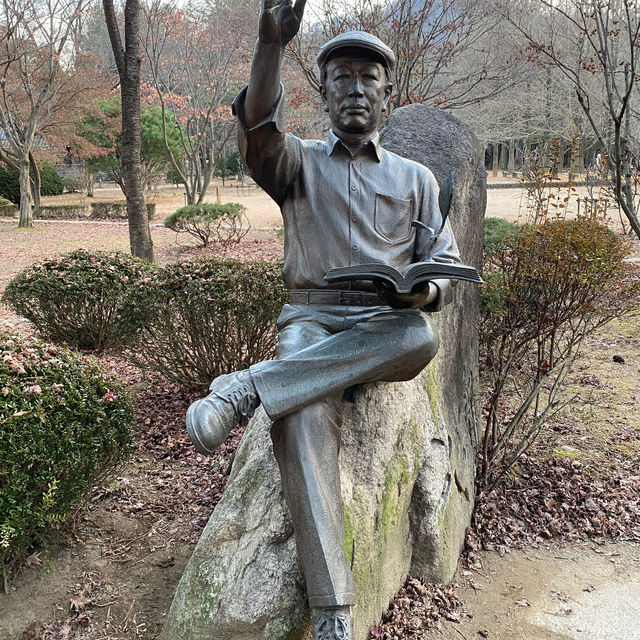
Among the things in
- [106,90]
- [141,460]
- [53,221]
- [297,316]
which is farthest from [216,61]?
[297,316]

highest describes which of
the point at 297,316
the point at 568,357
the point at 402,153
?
the point at 402,153

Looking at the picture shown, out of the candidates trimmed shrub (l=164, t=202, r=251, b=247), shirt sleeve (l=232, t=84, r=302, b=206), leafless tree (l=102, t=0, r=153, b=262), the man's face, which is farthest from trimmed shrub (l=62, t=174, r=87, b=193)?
the man's face

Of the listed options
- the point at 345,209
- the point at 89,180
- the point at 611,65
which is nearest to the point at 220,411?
the point at 345,209

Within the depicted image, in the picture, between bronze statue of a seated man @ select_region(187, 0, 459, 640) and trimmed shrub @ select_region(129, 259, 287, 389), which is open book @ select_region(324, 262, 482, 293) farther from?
trimmed shrub @ select_region(129, 259, 287, 389)

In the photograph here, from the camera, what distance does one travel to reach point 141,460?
4891mm

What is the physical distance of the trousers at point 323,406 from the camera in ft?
8.31

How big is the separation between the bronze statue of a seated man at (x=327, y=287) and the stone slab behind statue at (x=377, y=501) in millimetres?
251

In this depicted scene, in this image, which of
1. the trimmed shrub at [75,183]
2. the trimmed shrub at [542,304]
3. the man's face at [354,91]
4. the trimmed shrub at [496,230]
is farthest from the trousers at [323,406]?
the trimmed shrub at [75,183]

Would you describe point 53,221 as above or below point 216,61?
below

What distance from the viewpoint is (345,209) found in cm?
304

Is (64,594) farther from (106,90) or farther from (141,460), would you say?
(106,90)

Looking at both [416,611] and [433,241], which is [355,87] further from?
[416,611]

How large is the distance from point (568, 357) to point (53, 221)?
20.9 m

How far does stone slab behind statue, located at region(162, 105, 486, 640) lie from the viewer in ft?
8.78
